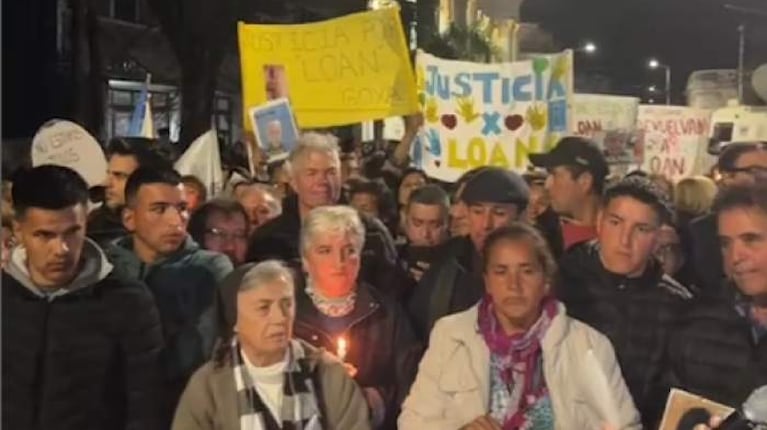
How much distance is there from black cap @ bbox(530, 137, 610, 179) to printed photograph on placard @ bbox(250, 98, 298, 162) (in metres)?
0.47

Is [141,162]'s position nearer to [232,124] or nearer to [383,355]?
[232,124]

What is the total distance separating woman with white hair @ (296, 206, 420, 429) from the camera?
7.23ft

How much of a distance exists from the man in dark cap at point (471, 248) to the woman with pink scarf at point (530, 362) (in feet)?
0.17

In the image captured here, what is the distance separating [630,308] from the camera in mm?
2115

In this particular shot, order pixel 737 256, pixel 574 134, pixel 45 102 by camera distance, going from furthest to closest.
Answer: pixel 45 102
pixel 574 134
pixel 737 256

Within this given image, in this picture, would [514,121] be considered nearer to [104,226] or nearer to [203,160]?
[203,160]

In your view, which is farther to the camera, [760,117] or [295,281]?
[295,281]


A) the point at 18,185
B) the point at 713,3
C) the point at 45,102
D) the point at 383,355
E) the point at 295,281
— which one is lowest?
the point at 383,355

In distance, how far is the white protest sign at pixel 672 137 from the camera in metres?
2.07

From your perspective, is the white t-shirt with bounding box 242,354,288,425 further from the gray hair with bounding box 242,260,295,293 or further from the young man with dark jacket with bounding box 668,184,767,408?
the young man with dark jacket with bounding box 668,184,767,408

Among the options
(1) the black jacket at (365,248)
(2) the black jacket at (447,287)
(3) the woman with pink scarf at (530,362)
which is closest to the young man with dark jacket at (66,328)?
(1) the black jacket at (365,248)

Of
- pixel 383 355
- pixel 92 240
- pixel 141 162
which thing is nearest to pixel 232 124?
pixel 141 162

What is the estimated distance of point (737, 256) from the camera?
2.00 meters

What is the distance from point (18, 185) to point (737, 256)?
1254 millimetres
